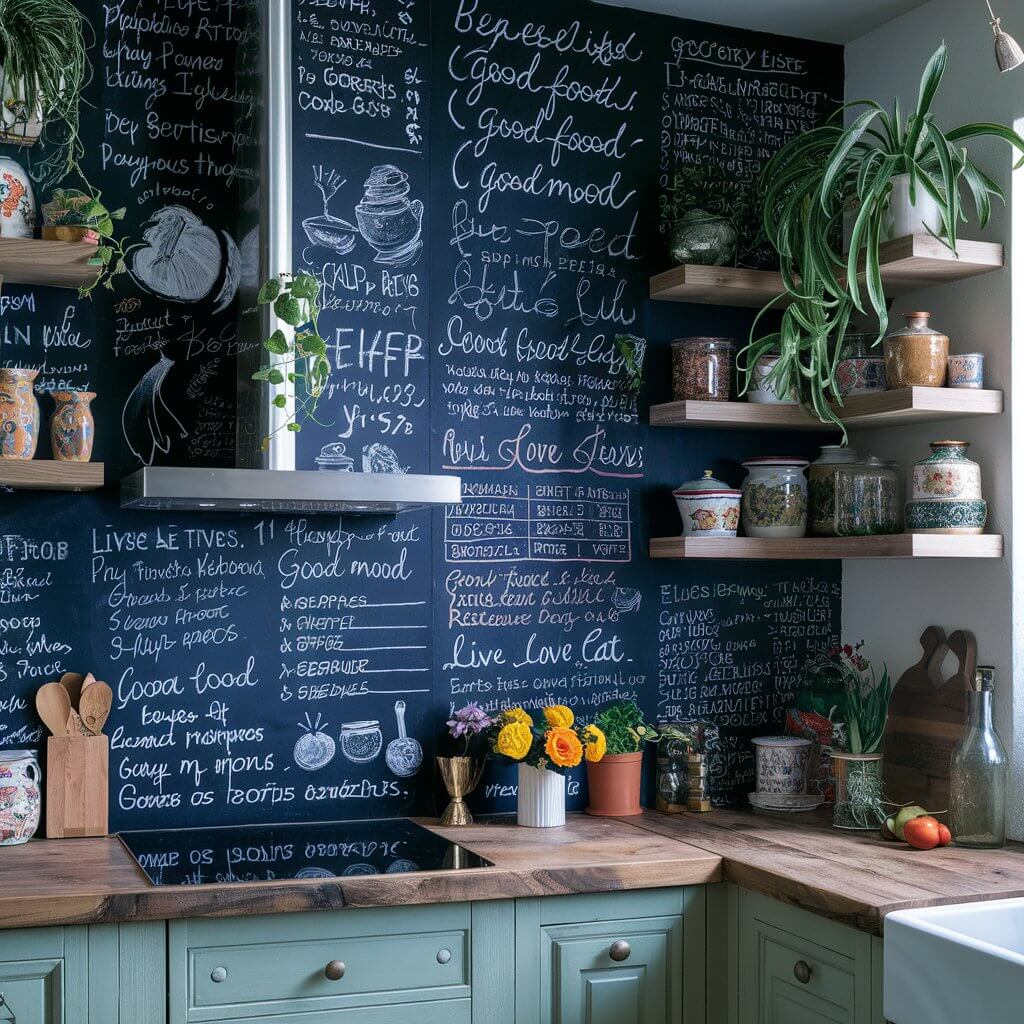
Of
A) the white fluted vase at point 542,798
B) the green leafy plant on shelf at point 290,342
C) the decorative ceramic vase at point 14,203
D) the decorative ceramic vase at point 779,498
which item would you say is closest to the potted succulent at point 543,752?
the white fluted vase at point 542,798

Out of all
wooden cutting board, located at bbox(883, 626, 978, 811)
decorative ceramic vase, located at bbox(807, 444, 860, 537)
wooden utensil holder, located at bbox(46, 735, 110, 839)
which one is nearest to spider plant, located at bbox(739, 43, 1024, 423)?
decorative ceramic vase, located at bbox(807, 444, 860, 537)

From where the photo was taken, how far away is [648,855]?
2.52 m

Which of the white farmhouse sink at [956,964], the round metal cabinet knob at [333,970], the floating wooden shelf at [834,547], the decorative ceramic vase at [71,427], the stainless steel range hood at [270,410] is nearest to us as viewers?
the white farmhouse sink at [956,964]

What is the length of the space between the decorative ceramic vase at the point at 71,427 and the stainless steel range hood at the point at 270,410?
113 mm

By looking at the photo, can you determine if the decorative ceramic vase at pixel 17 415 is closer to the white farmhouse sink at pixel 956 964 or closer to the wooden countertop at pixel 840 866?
the wooden countertop at pixel 840 866

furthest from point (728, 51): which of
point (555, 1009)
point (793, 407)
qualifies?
point (555, 1009)

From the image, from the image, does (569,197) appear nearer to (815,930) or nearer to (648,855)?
(648,855)

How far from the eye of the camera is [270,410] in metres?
2.54

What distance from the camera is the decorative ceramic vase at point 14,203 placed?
8.26ft

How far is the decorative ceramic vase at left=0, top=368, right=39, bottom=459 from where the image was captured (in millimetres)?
2506

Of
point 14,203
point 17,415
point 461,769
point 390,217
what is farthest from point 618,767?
point 14,203

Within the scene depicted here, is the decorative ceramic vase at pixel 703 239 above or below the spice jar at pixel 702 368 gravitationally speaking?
above

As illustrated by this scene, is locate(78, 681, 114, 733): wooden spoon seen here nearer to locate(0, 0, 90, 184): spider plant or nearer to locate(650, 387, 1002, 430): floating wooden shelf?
locate(0, 0, 90, 184): spider plant

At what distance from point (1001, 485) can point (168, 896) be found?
193cm
